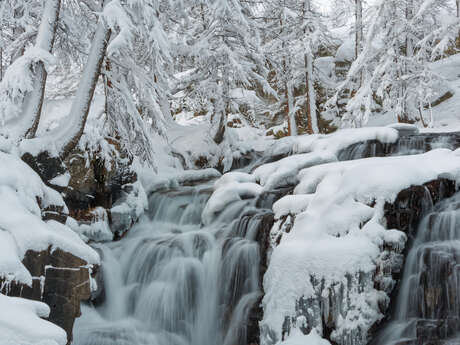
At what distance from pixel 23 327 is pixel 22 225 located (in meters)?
2.17

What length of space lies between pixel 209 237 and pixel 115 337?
100 inches

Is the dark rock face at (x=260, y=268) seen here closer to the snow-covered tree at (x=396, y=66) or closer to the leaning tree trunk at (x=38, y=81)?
the leaning tree trunk at (x=38, y=81)

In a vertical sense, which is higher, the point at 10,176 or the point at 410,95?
the point at 410,95

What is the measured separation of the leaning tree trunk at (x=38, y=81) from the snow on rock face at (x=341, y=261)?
5.28m

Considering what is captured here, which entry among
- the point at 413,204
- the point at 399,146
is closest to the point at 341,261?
the point at 413,204

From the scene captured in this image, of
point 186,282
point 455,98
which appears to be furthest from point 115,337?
point 455,98

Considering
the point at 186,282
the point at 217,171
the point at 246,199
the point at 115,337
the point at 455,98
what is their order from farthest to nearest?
1. the point at 455,98
2. the point at 217,171
3. the point at 246,199
4. the point at 186,282
5. the point at 115,337

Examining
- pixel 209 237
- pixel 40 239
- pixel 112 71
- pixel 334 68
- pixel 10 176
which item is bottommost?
pixel 209 237

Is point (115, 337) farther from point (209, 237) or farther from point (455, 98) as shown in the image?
point (455, 98)

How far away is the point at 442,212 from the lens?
6.02m

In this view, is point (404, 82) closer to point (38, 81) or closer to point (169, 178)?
point (169, 178)

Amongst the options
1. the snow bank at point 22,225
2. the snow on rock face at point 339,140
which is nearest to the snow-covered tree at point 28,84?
the snow bank at point 22,225

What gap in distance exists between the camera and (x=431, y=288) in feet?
17.7

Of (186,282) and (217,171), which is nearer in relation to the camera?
(186,282)
